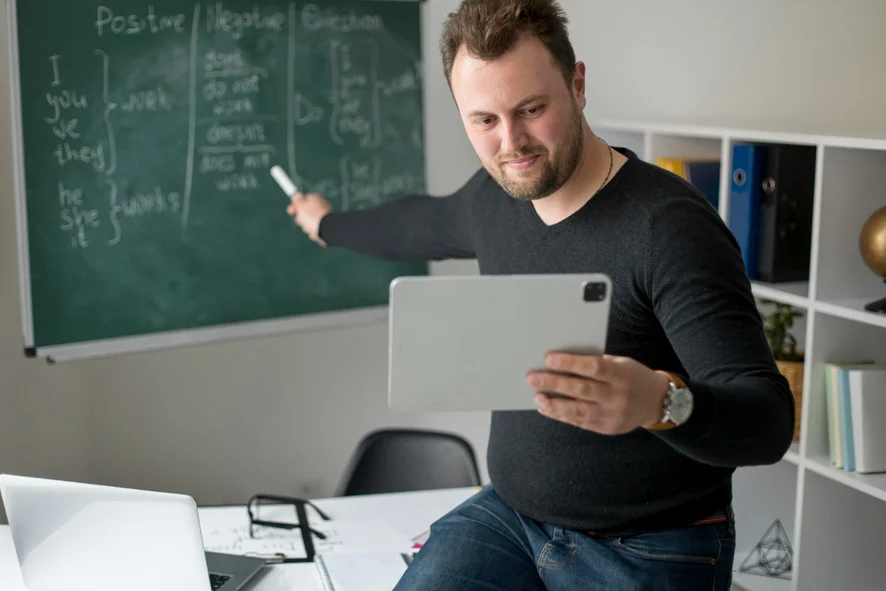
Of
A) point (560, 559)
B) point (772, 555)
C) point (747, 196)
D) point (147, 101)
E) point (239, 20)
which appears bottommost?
point (772, 555)

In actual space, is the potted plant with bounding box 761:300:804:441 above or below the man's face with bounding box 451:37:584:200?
below

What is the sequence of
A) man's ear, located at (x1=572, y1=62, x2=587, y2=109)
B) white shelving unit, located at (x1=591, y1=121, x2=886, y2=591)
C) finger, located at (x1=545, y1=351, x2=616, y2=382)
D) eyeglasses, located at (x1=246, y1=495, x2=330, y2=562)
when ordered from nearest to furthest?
finger, located at (x1=545, y1=351, x2=616, y2=382) < man's ear, located at (x1=572, y1=62, x2=587, y2=109) < eyeglasses, located at (x1=246, y1=495, x2=330, y2=562) < white shelving unit, located at (x1=591, y1=121, x2=886, y2=591)

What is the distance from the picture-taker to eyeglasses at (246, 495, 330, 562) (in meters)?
1.98

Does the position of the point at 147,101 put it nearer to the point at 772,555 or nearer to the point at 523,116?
the point at 523,116

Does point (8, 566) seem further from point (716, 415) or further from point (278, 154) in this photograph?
point (278, 154)

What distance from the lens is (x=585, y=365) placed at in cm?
126


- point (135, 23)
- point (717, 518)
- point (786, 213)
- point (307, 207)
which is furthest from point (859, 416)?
point (135, 23)

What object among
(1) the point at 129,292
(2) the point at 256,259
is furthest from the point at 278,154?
(1) the point at 129,292

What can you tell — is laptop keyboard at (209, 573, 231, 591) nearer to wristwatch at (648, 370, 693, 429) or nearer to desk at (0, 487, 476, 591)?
desk at (0, 487, 476, 591)

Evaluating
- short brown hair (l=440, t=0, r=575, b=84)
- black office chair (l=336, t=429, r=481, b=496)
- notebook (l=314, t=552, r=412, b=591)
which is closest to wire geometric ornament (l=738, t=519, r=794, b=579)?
black office chair (l=336, t=429, r=481, b=496)

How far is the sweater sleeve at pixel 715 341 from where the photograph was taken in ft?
4.33

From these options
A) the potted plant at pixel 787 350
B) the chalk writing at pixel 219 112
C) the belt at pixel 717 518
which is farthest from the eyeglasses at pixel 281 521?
the potted plant at pixel 787 350

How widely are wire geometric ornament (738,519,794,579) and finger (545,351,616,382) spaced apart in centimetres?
177

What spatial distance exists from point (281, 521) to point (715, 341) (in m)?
1.11
